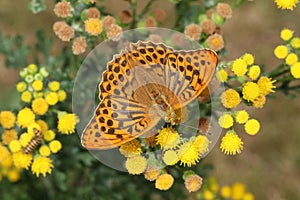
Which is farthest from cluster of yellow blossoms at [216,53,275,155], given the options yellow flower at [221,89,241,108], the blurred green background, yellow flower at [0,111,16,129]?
the blurred green background

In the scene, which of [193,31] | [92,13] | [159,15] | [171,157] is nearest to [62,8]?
[92,13]

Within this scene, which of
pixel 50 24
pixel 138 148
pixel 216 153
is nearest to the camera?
pixel 138 148

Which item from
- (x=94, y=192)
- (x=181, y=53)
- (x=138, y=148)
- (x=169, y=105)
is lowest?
(x=94, y=192)

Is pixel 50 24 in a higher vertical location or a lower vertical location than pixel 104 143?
higher

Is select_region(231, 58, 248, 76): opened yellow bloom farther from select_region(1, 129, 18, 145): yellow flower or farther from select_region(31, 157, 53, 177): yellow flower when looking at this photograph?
select_region(1, 129, 18, 145): yellow flower

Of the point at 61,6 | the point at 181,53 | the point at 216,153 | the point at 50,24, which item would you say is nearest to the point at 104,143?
the point at 181,53

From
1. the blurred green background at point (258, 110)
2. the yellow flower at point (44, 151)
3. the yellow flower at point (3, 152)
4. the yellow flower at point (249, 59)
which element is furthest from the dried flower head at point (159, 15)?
the blurred green background at point (258, 110)

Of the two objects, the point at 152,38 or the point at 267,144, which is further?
the point at 267,144

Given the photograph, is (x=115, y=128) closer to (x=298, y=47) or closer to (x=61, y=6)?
(x=61, y=6)

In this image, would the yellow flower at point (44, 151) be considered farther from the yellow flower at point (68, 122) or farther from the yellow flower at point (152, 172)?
the yellow flower at point (152, 172)
